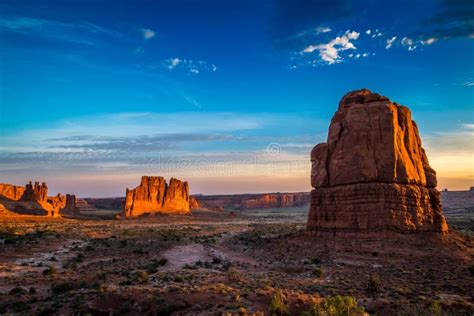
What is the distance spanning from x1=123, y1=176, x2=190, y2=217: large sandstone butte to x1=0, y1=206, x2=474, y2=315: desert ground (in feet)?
211

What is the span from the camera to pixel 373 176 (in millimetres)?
25234

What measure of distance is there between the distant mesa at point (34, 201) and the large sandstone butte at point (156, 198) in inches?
798

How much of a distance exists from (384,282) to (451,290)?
9.28 ft

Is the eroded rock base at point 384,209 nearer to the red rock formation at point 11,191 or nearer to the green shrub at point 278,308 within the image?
the green shrub at point 278,308

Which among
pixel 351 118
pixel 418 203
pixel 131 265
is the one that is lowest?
pixel 131 265

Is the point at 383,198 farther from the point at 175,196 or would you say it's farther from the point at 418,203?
the point at 175,196

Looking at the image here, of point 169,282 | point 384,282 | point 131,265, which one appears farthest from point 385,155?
point 131,265

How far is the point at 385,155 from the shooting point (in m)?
25.4

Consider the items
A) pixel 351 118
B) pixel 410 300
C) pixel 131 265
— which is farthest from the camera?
pixel 351 118

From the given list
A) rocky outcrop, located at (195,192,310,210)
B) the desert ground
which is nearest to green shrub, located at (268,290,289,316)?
the desert ground

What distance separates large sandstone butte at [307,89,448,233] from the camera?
2434 centimetres

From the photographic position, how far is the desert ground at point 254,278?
12078mm

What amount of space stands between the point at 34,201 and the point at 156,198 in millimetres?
33492

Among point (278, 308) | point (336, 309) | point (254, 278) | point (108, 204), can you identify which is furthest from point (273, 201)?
point (336, 309)
